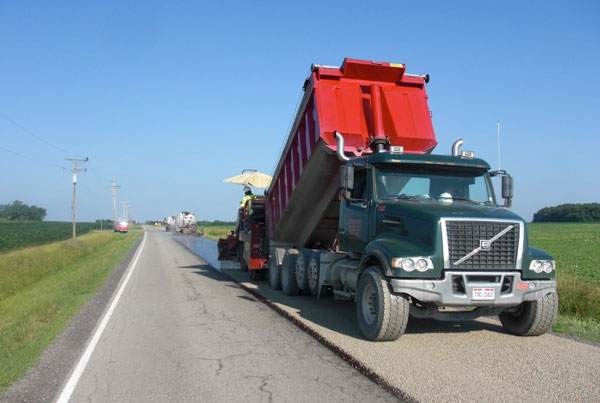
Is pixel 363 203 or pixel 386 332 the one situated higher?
pixel 363 203

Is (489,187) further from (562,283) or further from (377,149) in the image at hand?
(562,283)

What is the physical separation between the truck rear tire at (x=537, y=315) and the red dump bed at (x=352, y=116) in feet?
11.1

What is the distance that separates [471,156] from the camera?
8.09 metres

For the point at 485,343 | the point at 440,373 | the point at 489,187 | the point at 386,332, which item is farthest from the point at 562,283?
the point at 440,373

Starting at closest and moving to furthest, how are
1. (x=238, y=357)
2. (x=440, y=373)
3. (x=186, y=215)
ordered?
(x=440, y=373)
(x=238, y=357)
(x=186, y=215)

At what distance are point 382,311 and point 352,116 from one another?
387cm

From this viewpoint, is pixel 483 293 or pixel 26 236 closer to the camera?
pixel 483 293

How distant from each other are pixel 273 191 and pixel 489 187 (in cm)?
618

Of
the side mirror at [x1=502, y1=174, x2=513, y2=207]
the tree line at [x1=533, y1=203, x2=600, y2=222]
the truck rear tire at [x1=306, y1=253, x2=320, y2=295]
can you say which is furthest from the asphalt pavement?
the tree line at [x1=533, y1=203, x2=600, y2=222]

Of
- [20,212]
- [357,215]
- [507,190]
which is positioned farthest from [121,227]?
[20,212]

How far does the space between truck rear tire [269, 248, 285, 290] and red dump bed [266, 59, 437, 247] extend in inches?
97.4

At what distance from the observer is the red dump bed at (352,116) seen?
9.06 meters

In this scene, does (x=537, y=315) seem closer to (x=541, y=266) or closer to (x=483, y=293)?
(x=541, y=266)

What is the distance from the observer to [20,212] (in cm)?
16350
